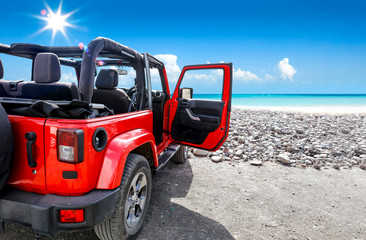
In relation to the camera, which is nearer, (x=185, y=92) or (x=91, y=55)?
(x=91, y=55)

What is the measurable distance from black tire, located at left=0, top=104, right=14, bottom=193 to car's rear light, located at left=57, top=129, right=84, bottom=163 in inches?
13.2

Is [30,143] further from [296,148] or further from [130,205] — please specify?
[296,148]

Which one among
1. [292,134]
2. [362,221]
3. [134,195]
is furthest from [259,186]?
[292,134]

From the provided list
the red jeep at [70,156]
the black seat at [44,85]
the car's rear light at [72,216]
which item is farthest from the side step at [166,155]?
the black seat at [44,85]

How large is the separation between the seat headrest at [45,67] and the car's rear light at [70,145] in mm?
727

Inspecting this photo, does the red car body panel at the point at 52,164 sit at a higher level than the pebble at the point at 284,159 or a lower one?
higher

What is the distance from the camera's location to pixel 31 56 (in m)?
3.75

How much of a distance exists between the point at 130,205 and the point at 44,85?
1536 millimetres

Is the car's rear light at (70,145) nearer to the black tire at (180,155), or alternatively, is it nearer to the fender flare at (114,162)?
the fender flare at (114,162)

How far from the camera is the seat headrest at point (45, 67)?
197 centimetres

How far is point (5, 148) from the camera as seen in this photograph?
1.51 m

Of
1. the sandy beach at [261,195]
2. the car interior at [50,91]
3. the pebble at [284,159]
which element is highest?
the car interior at [50,91]

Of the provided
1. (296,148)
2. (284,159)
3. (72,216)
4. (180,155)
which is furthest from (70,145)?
(296,148)

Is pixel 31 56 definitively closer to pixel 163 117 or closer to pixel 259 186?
pixel 163 117
